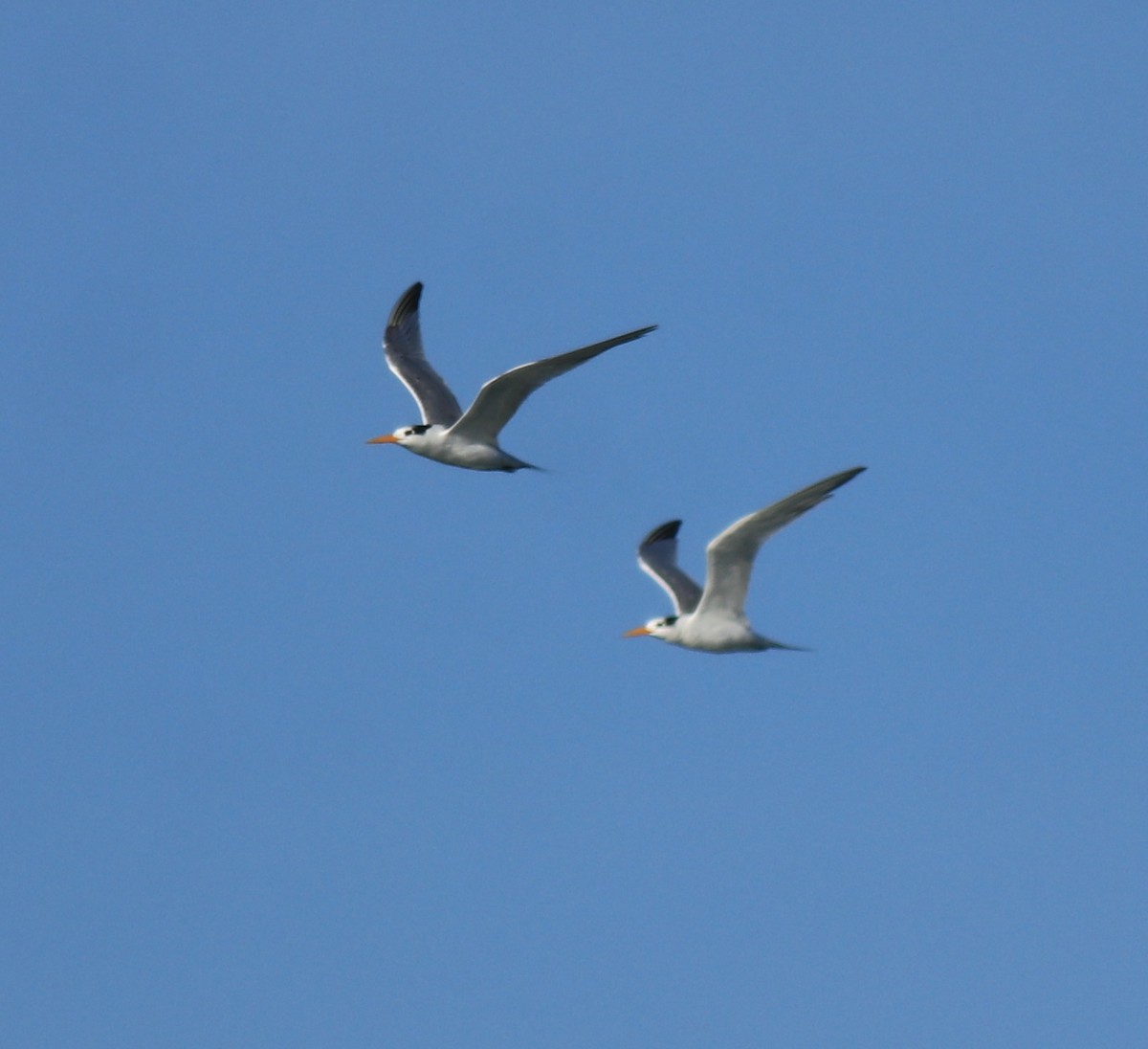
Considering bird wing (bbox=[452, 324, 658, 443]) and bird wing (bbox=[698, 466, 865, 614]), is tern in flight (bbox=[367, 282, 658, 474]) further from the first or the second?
bird wing (bbox=[698, 466, 865, 614])

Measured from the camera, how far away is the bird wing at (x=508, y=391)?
961 inches

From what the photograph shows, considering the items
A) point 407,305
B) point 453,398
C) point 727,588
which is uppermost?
point 407,305

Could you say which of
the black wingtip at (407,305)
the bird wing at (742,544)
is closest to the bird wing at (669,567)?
the bird wing at (742,544)

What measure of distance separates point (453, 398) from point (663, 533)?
399cm

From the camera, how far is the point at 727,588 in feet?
78.3

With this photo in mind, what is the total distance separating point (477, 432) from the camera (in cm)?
2694

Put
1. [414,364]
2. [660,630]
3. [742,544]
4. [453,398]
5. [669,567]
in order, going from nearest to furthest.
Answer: [742,544] → [660,630] → [669,567] → [453,398] → [414,364]

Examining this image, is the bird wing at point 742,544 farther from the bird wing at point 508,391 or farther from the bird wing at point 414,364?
the bird wing at point 414,364

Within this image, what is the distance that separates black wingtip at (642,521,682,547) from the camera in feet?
94.5

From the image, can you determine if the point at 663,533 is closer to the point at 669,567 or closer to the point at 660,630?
the point at 669,567

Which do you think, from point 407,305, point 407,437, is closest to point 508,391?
point 407,437

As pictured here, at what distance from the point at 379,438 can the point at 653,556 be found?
4.52m

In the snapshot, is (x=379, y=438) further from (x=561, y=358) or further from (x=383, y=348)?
(x=561, y=358)

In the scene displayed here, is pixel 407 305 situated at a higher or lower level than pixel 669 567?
higher
